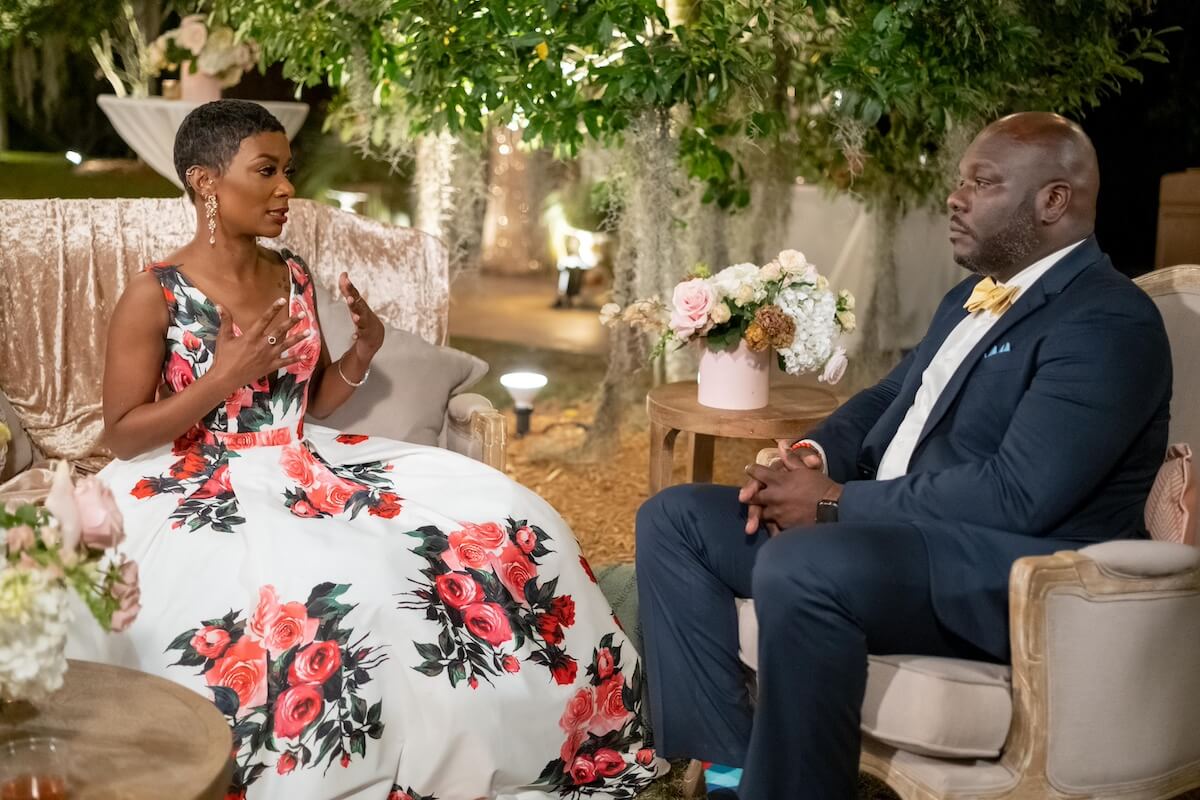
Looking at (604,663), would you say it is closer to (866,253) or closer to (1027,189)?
(1027,189)

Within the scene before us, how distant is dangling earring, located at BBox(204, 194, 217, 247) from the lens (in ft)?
9.20

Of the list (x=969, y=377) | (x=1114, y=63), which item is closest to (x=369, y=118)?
(x=1114, y=63)

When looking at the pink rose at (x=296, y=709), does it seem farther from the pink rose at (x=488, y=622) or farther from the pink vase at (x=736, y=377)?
the pink vase at (x=736, y=377)

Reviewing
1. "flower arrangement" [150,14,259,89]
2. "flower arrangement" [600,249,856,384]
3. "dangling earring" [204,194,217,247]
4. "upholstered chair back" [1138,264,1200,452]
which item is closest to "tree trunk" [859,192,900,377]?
"flower arrangement" [600,249,856,384]

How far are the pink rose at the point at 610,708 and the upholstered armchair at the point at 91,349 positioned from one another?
2.33 feet

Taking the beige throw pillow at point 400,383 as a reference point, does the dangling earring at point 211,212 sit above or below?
above

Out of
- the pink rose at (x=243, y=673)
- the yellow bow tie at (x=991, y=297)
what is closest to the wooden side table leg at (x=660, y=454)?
the yellow bow tie at (x=991, y=297)

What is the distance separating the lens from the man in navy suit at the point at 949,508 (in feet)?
7.59

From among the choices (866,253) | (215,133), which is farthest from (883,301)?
(215,133)

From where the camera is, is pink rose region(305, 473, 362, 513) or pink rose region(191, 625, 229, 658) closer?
pink rose region(191, 625, 229, 658)

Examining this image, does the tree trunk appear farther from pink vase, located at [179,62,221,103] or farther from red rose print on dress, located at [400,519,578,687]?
red rose print on dress, located at [400,519,578,687]

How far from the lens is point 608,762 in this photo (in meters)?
2.78

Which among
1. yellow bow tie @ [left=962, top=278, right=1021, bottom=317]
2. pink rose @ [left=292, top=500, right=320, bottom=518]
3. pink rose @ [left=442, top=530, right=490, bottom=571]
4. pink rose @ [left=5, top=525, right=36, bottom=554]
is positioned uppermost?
yellow bow tie @ [left=962, top=278, right=1021, bottom=317]

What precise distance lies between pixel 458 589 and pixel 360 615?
0.78 feet
